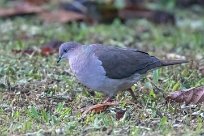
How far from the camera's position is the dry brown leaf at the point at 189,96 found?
6.16m

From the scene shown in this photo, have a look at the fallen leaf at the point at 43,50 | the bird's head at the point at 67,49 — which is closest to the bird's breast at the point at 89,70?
the bird's head at the point at 67,49

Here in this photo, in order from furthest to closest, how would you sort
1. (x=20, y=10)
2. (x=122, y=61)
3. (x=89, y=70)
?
(x=20, y=10) < (x=122, y=61) < (x=89, y=70)

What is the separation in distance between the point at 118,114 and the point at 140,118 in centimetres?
21

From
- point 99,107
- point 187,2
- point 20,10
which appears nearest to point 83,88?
point 99,107

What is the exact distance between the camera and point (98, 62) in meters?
6.16

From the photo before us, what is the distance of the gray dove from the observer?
6082 mm

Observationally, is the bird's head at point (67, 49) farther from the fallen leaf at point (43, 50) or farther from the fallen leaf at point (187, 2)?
the fallen leaf at point (187, 2)

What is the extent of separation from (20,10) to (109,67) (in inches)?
192

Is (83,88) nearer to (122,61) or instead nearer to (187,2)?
(122,61)

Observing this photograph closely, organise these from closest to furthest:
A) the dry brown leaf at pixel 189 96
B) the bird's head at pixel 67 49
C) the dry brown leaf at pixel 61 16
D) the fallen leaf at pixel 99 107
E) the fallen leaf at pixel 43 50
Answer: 1. the fallen leaf at pixel 99 107
2. the dry brown leaf at pixel 189 96
3. the bird's head at pixel 67 49
4. the fallen leaf at pixel 43 50
5. the dry brown leaf at pixel 61 16

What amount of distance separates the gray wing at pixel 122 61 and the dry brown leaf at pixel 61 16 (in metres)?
4.10

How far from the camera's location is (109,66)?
6.17m

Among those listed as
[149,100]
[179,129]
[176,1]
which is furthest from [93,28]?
[179,129]

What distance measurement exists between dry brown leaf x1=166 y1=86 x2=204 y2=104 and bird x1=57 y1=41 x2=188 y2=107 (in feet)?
1.07
